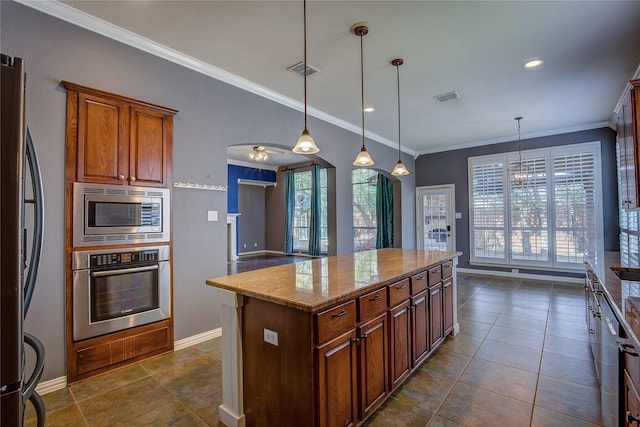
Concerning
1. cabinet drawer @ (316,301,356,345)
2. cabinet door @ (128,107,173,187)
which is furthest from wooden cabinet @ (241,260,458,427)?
cabinet door @ (128,107,173,187)

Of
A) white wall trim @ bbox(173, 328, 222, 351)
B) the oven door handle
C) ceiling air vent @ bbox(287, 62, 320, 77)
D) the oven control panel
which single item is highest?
ceiling air vent @ bbox(287, 62, 320, 77)

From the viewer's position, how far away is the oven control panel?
2.47 meters

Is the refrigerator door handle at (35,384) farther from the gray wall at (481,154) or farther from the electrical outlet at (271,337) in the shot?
the gray wall at (481,154)

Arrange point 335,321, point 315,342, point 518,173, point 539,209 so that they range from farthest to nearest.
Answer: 1. point 518,173
2. point 539,209
3. point 335,321
4. point 315,342

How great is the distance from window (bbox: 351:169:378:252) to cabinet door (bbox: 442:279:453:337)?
5449 mm

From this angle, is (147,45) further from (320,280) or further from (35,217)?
(320,280)

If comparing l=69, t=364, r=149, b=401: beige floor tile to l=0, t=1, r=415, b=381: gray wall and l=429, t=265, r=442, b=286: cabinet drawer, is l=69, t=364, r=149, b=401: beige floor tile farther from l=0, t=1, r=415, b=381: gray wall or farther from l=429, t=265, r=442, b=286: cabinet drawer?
l=429, t=265, r=442, b=286: cabinet drawer

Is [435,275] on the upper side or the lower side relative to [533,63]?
lower

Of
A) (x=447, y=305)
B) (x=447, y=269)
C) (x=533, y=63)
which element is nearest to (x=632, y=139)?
(x=533, y=63)

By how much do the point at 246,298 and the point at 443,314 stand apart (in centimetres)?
212

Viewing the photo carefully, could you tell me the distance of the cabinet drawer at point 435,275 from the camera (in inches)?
107

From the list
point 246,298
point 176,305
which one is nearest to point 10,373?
point 246,298

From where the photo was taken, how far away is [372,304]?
1.92 metres

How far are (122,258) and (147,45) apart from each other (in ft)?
6.52
